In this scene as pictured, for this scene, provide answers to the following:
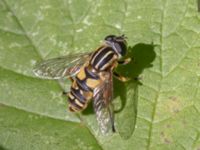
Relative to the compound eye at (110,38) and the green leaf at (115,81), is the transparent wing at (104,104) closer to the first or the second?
the green leaf at (115,81)

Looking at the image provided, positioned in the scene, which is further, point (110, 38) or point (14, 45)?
point (14, 45)

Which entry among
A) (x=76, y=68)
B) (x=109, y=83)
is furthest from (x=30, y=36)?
(x=109, y=83)

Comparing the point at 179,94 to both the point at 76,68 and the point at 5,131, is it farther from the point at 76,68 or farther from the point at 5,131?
the point at 5,131

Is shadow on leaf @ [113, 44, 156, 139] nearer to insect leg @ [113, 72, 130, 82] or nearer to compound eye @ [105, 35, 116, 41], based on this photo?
insect leg @ [113, 72, 130, 82]

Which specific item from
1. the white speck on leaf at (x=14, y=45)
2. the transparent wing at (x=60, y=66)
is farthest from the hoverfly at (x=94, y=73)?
the white speck on leaf at (x=14, y=45)

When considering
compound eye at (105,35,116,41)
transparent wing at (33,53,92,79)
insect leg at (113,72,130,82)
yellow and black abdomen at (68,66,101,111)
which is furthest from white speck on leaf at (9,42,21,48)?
insect leg at (113,72,130,82)

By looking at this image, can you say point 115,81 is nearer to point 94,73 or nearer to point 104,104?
point 94,73

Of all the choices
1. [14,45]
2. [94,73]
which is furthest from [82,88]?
[14,45]
